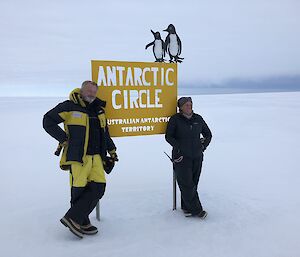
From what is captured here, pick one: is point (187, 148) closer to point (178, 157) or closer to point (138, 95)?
point (178, 157)

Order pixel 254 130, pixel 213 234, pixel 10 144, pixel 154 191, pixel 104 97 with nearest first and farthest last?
1. pixel 213 234
2. pixel 104 97
3. pixel 154 191
4. pixel 10 144
5. pixel 254 130

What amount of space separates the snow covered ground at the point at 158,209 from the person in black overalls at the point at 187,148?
0.28 meters

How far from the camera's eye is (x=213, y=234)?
11.2 ft

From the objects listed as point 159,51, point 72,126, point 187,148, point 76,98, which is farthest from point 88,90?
point 159,51

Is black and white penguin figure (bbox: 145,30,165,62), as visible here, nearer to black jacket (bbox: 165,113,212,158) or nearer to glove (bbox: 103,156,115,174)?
black jacket (bbox: 165,113,212,158)

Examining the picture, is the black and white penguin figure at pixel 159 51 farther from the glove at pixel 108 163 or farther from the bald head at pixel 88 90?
the glove at pixel 108 163

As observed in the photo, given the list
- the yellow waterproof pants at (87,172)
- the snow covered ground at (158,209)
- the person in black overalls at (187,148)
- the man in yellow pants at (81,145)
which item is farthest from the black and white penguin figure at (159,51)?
the snow covered ground at (158,209)

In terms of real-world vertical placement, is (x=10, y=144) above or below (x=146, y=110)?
below

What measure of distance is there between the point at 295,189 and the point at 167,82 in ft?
8.97

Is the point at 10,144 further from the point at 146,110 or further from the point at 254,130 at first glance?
the point at 254,130

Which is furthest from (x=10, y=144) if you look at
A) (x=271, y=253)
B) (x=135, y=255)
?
(x=271, y=253)

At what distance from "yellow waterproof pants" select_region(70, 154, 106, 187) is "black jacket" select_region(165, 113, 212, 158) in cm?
97

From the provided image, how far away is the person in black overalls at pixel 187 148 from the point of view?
377 cm

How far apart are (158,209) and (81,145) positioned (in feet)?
5.20
